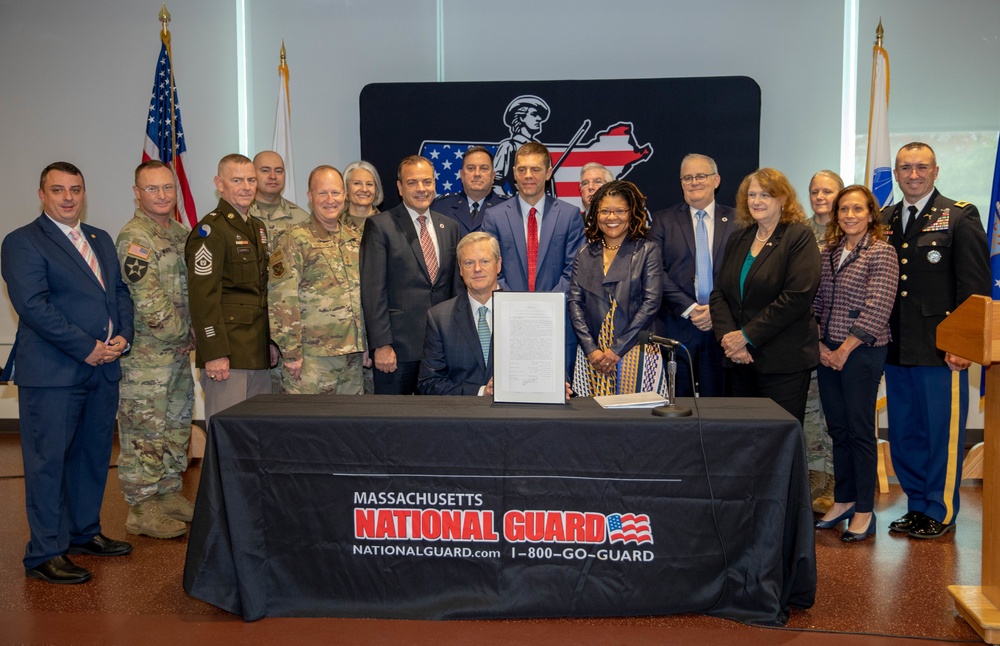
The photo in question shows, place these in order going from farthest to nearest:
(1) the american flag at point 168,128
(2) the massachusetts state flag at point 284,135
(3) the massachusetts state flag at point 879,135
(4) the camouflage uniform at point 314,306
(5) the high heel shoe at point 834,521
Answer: (2) the massachusetts state flag at point 284,135
(1) the american flag at point 168,128
(3) the massachusetts state flag at point 879,135
(4) the camouflage uniform at point 314,306
(5) the high heel shoe at point 834,521

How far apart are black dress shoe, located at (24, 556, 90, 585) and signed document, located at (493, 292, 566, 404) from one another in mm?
1977

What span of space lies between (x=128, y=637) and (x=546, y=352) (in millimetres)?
1783

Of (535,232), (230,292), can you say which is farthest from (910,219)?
(230,292)

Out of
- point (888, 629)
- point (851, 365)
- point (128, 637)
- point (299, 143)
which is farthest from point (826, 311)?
point (299, 143)

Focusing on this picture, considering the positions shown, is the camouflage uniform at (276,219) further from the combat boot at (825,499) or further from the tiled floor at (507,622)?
the combat boot at (825,499)

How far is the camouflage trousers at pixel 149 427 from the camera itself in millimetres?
4121

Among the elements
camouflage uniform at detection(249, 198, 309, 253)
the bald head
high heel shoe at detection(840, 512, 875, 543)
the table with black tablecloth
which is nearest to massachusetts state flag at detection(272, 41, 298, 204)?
camouflage uniform at detection(249, 198, 309, 253)

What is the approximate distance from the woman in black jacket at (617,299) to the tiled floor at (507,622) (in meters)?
1.21

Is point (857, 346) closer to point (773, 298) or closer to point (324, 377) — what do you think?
point (773, 298)

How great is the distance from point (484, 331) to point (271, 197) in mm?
2214

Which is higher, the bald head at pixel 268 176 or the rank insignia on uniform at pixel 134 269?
the bald head at pixel 268 176

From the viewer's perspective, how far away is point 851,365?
4.02 meters

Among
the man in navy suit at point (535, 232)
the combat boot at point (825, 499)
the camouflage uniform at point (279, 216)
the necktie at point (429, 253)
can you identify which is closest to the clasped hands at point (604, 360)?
the man in navy suit at point (535, 232)

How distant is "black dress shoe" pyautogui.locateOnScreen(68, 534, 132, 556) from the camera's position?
3875mm
